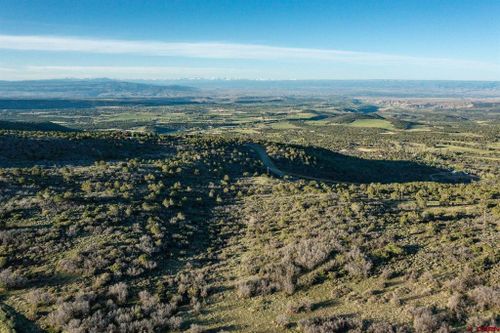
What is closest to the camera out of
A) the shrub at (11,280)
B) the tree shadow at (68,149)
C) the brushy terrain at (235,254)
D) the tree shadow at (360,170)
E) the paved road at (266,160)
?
the brushy terrain at (235,254)

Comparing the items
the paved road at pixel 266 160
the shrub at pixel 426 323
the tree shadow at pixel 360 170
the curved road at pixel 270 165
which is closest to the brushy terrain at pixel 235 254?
the shrub at pixel 426 323

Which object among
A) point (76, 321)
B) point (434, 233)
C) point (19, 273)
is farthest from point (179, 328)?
point (434, 233)

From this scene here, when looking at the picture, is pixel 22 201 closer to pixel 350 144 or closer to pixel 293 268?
pixel 293 268

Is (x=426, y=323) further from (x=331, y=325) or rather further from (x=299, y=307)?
(x=299, y=307)

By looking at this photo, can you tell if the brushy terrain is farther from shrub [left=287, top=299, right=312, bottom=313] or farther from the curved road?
the curved road

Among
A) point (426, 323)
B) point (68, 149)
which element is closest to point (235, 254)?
point (426, 323)

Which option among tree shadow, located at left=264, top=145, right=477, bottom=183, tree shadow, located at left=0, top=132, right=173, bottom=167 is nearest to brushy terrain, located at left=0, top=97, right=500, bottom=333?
tree shadow, located at left=0, top=132, right=173, bottom=167

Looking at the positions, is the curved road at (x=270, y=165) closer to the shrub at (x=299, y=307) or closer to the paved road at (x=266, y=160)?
the paved road at (x=266, y=160)
